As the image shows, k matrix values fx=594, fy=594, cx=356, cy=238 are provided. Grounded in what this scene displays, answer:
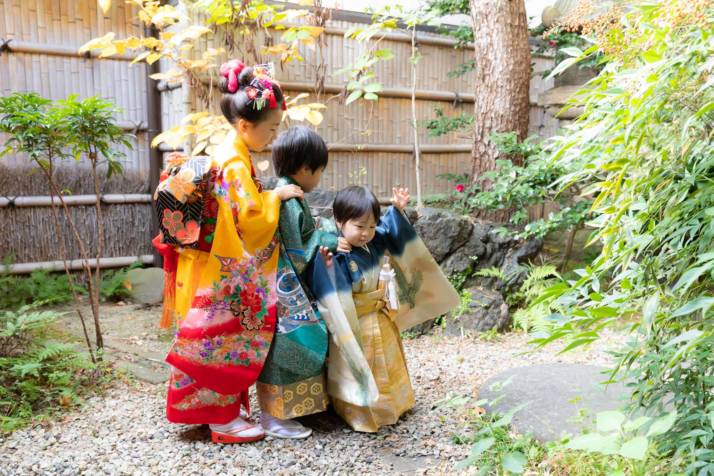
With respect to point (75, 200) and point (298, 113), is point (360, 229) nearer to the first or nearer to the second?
point (298, 113)

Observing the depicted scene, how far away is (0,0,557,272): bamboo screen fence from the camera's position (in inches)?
207

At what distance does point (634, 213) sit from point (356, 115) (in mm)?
4563

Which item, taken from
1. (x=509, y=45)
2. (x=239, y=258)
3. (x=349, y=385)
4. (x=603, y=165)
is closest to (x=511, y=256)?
(x=509, y=45)

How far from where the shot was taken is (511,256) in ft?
16.3

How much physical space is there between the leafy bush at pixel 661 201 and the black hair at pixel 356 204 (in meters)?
1.06

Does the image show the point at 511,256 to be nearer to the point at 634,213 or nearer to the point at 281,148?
the point at 281,148

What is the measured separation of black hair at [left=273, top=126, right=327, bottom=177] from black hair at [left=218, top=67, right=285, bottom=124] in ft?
0.49

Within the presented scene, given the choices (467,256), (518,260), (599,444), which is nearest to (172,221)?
(599,444)

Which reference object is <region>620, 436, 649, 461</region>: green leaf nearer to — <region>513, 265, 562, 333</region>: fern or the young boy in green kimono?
the young boy in green kimono

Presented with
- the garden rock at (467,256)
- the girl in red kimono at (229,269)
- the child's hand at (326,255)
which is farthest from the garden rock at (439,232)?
the girl in red kimono at (229,269)

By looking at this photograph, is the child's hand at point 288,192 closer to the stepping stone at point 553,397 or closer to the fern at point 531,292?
the stepping stone at point 553,397

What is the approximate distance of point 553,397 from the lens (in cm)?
286

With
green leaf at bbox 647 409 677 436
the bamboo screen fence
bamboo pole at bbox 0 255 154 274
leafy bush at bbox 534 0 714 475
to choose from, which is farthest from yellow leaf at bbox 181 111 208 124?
green leaf at bbox 647 409 677 436

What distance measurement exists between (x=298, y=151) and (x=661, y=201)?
154 centimetres
